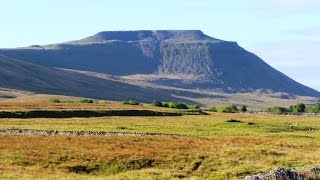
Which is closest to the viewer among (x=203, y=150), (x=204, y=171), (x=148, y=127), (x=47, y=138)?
(x=204, y=171)

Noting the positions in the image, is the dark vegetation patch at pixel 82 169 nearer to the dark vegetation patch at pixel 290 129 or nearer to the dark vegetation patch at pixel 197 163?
the dark vegetation patch at pixel 197 163

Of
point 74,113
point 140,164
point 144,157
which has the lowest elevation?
point 74,113

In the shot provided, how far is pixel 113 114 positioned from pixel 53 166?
67428 mm

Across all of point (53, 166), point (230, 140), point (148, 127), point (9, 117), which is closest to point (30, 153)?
point (53, 166)

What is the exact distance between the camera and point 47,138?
64.7m

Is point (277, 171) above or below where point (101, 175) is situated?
above

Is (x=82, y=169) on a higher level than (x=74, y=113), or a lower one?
higher

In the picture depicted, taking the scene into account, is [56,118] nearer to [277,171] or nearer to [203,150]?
[203,150]

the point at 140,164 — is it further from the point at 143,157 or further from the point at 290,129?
the point at 290,129

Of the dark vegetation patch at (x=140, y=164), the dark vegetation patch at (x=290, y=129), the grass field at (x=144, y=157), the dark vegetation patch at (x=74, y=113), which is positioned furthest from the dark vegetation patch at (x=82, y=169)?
the dark vegetation patch at (x=74, y=113)

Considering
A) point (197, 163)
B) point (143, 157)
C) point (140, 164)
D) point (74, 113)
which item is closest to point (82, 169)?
point (140, 164)

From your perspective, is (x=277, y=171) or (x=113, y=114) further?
(x=113, y=114)

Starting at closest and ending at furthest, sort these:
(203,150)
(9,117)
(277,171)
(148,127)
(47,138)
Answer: (277,171)
(203,150)
(47,138)
(148,127)
(9,117)

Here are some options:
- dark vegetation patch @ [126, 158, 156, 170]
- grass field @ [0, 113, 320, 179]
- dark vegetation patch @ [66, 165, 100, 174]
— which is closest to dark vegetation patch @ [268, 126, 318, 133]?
grass field @ [0, 113, 320, 179]
